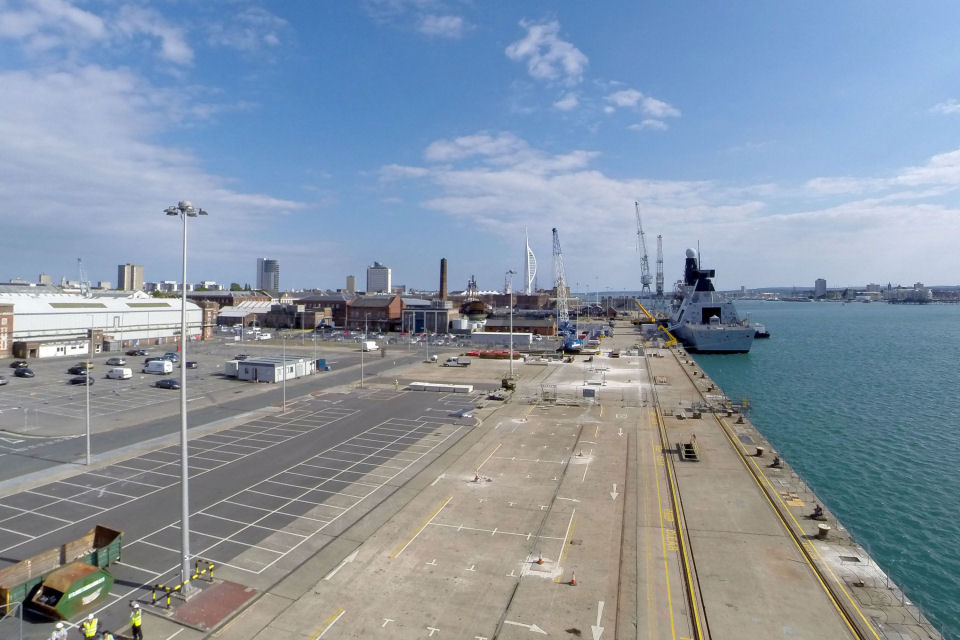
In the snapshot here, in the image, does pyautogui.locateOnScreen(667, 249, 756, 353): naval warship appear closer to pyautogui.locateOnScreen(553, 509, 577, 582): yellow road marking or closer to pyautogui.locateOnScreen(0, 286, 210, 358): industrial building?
pyautogui.locateOnScreen(553, 509, 577, 582): yellow road marking

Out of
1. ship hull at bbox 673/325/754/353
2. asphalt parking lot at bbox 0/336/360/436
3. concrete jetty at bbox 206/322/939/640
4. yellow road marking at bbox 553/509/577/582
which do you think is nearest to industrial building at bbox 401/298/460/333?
asphalt parking lot at bbox 0/336/360/436

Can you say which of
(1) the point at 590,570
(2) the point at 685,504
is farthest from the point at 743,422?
(1) the point at 590,570

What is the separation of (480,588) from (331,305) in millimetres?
129677

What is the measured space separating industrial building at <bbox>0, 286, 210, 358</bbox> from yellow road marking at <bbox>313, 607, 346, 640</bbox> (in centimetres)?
6272

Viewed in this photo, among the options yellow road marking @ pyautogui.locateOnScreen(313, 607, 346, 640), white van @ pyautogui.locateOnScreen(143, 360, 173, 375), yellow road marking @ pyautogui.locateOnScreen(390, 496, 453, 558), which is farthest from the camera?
white van @ pyautogui.locateOnScreen(143, 360, 173, 375)

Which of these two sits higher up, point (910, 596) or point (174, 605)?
point (174, 605)

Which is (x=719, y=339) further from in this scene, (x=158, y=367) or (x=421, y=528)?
(x=421, y=528)

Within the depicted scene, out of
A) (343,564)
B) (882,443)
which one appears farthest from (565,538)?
(882,443)

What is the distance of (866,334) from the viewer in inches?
5527

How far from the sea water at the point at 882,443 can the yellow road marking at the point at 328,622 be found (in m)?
20.8

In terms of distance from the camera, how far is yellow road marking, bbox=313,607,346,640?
14773 millimetres

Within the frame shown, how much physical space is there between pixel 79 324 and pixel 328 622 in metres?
90.5

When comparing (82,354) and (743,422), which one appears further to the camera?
(82,354)

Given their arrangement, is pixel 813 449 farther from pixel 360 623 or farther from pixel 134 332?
pixel 134 332
